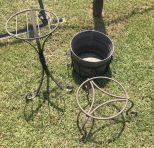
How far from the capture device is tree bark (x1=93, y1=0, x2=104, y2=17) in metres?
7.49

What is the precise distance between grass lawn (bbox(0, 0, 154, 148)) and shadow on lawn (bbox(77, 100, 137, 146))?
0.06ft

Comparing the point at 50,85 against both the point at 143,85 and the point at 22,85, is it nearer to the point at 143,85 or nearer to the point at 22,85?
the point at 22,85

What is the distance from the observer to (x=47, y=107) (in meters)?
6.32

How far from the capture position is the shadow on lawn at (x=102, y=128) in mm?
5945

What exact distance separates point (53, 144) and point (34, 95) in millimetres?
1043

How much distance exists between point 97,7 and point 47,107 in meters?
2.62

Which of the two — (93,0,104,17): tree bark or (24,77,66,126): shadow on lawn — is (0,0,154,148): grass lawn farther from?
(93,0,104,17): tree bark

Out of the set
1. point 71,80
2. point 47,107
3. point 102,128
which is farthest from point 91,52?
point 102,128

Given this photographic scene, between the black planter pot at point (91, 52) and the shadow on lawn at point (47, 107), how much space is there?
68 cm

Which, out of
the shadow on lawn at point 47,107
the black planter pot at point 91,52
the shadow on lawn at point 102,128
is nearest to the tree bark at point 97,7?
the black planter pot at point 91,52

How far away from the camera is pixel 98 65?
633 centimetres

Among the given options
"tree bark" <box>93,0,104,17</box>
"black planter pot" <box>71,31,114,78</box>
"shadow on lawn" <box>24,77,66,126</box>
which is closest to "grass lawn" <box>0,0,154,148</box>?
"shadow on lawn" <box>24,77,66,126</box>

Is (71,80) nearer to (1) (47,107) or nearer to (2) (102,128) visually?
(1) (47,107)

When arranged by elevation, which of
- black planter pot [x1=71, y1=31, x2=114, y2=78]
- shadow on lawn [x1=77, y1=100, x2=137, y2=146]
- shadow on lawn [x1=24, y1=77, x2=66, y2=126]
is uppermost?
black planter pot [x1=71, y1=31, x2=114, y2=78]
